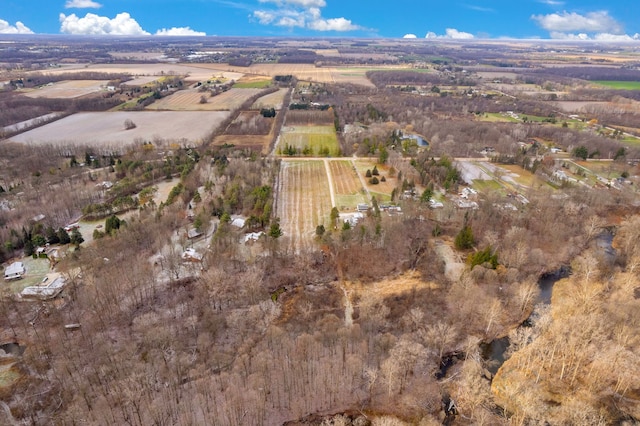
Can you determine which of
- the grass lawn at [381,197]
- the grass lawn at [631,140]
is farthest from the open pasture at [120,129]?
the grass lawn at [631,140]

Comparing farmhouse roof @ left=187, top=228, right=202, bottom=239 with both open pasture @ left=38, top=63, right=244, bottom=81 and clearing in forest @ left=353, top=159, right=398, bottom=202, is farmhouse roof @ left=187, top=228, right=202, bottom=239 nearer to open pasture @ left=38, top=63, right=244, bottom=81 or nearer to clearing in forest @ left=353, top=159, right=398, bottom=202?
clearing in forest @ left=353, top=159, right=398, bottom=202

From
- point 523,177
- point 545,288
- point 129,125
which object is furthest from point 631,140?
point 129,125

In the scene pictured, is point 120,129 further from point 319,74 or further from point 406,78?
point 406,78

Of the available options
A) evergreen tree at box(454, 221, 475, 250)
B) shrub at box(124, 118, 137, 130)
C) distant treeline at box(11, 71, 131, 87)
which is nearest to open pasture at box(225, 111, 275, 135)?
shrub at box(124, 118, 137, 130)

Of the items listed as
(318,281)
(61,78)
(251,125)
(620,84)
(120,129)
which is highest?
(620,84)

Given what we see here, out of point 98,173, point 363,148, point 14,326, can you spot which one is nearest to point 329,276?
point 14,326

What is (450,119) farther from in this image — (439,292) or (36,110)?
(36,110)
